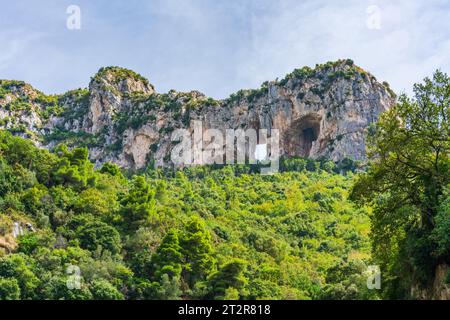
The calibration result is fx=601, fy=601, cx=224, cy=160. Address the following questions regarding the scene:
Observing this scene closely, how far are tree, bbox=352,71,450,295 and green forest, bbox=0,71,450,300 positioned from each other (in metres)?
0.06

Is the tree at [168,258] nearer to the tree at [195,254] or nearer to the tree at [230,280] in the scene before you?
the tree at [195,254]

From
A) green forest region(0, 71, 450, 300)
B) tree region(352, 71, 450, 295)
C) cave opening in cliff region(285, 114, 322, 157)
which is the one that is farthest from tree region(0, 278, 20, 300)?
cave opening in cliff region(285, 114, 322, 157)

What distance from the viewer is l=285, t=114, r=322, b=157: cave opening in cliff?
106 metres

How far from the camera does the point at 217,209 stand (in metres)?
68.8

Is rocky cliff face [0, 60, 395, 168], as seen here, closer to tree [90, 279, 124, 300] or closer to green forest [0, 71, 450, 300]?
green forest [0, 71, 450, 300]

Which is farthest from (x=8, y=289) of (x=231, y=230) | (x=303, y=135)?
(x=303, y=135)

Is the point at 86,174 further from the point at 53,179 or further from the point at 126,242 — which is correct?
the point at 126,242

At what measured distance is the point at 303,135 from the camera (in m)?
109

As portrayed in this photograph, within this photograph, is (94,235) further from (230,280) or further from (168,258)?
(230,280)

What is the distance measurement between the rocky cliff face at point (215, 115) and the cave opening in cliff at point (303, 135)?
178 millimetres

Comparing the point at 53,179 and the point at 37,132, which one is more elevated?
the point at 37,132

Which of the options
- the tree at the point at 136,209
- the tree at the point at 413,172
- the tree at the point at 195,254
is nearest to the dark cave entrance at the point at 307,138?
the tree at the point at 136,209

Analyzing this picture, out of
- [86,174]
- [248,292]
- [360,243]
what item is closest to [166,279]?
[248,292]
